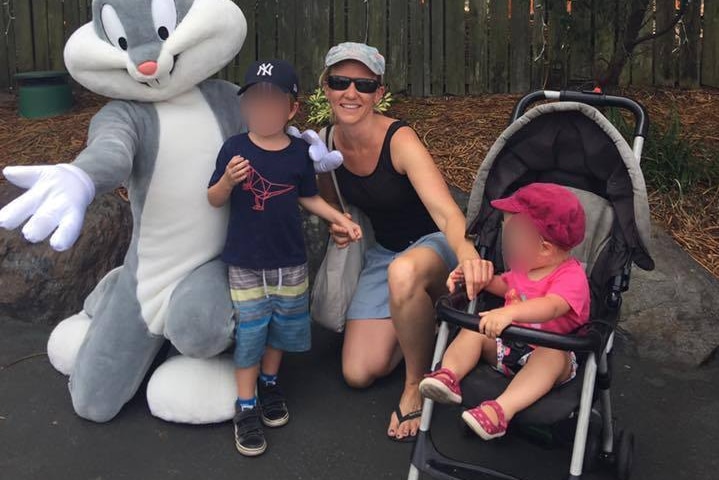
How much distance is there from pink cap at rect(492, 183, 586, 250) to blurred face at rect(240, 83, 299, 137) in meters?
1.01

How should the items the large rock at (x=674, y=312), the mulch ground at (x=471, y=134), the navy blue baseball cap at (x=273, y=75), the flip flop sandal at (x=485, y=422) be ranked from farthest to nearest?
1. the mulch ground at (x=471, y=134)
2. the large rock at (x=674, y=312)
3. the navy blue baseball cap at (x=273, y=75)
4. the flip flop sandal at (x=485, y=422)

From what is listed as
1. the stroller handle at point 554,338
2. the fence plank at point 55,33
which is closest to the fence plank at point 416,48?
the fence plank at point 55,33

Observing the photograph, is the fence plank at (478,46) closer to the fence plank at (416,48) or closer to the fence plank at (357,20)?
the fence plank at (416,48)

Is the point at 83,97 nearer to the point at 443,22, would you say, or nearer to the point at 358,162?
the point at 443,22

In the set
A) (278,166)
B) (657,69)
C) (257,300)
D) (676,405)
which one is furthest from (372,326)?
(657,69)

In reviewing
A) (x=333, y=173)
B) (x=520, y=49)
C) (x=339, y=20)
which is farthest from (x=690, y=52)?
(x=333, y=173)

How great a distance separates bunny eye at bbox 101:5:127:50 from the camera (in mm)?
3490

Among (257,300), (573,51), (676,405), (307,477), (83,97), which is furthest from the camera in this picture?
(83,97)

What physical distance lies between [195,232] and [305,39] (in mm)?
3625

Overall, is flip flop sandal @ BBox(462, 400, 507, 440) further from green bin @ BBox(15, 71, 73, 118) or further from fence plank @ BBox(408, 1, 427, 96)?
green bin @ BBox(15, 71, 73, 118)

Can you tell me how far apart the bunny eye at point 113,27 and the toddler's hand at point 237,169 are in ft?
2.45

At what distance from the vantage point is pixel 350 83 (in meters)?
3.63

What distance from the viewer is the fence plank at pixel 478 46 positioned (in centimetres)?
682

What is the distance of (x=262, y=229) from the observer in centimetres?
347
